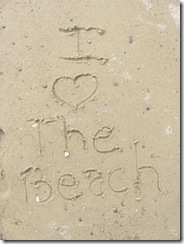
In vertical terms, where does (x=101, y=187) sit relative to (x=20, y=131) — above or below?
below

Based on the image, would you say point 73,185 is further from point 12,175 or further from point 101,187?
point 12,175

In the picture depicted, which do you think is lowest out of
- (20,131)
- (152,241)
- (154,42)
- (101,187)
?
(152,241)

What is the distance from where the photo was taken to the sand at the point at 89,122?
1.30 metres

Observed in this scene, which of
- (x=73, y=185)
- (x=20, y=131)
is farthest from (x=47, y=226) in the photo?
(x=20, y=131)

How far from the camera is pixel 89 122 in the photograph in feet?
4.27

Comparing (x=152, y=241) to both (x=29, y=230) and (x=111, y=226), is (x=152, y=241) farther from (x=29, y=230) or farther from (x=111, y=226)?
(x=29, y=230)

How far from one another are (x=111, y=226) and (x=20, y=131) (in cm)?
51

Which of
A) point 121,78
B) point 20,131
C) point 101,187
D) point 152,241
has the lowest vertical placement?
point 152,241

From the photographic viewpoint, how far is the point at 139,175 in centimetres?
130

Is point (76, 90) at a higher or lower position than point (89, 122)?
higher

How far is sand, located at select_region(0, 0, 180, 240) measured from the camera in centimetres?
130

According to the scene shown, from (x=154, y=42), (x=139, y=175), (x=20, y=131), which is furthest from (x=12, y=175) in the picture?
(x=154, y=42)

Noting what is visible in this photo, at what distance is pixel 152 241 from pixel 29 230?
476 mm

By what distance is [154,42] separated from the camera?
131cm
